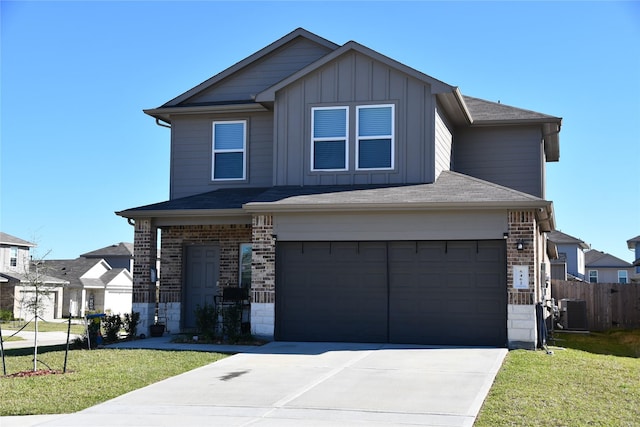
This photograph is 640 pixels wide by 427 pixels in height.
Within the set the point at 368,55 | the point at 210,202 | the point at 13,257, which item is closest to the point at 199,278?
the point at 210,202

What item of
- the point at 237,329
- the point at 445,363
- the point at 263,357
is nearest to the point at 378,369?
the point at 445,363

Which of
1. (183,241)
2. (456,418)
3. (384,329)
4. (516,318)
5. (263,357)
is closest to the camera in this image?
(456,418)

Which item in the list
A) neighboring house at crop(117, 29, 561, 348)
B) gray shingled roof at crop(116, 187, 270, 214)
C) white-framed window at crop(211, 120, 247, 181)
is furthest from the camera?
white-framed window at crop(211, 120, 247, 181)

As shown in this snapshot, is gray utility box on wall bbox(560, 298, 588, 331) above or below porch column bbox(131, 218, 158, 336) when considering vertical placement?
below

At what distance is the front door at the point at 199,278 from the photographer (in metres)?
18.8

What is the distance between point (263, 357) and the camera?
13.6 meters

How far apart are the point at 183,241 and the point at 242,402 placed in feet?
32.0

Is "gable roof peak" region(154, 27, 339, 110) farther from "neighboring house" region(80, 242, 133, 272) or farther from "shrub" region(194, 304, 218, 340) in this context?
"neighboring house" region(80, 242, 133, 272)

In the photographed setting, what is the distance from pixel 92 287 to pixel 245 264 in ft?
107

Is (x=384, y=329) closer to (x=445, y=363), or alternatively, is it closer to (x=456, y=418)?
(x=445, y=363)

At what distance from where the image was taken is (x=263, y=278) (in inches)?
632

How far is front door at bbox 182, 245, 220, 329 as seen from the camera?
18.8 m

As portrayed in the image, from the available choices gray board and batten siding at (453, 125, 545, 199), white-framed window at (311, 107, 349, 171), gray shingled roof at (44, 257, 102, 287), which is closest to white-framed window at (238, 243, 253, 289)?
white-framed window at (311, 107, 349, 171)

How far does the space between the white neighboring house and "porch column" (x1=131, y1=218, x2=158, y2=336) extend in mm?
29219
